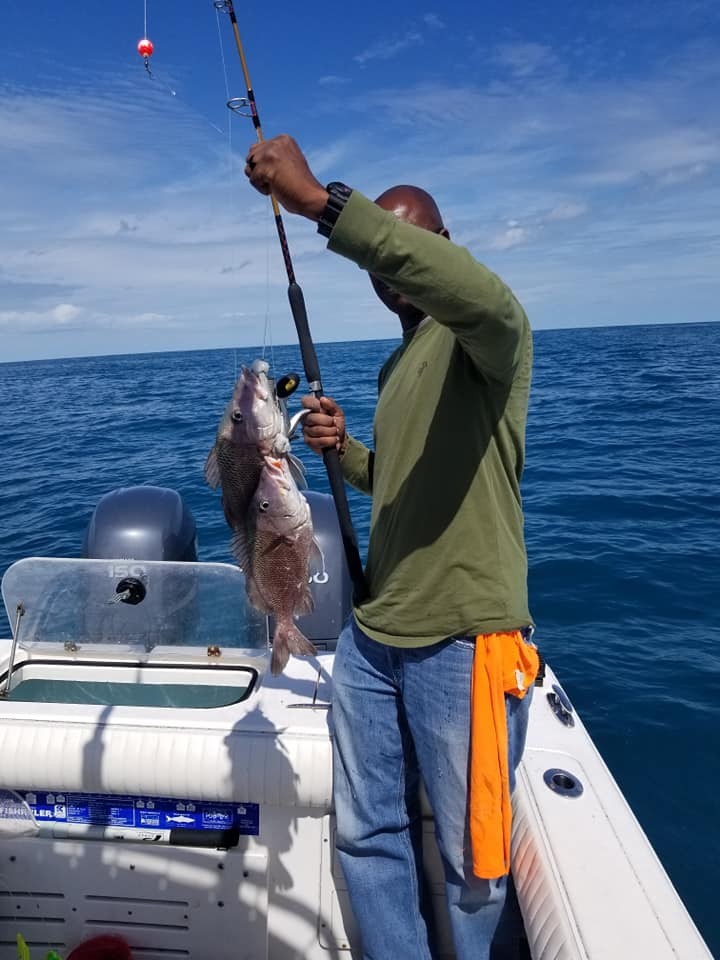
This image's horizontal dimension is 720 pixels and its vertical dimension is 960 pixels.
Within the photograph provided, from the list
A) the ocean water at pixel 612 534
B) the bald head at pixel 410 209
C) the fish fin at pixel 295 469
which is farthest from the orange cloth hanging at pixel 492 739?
the ocean water at pixel 612 534

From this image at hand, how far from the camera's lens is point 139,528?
4.38 meters

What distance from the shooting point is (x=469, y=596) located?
212cm

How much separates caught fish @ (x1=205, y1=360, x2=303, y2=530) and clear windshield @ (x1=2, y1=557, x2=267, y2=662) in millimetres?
1420

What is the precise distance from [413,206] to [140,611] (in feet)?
7.81

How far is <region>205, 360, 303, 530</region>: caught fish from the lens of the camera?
1.92m

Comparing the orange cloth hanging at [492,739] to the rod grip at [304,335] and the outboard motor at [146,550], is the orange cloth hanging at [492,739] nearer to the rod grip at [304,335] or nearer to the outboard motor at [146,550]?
the rod grip at [304,335]

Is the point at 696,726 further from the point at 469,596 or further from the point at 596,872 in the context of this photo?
the point at 469,596

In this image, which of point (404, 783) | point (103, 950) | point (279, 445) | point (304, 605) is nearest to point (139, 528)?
point (103, 950)

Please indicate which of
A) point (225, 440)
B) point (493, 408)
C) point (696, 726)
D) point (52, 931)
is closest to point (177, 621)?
point (52, 931)

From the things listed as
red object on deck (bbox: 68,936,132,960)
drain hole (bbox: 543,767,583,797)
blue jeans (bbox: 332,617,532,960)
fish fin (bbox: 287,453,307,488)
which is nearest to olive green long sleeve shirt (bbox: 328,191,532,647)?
blue jeans (bbox: 332,617,532,960)

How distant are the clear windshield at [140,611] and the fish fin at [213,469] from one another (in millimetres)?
1384

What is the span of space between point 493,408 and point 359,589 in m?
0.81

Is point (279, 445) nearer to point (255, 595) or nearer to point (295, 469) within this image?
point (295, 469)

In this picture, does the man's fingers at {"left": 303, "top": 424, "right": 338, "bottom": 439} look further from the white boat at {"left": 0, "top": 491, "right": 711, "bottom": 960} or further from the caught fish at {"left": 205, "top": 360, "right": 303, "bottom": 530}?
the white boat at {"left": 0, "top": 491, "right": 711, "bottom": 960}
